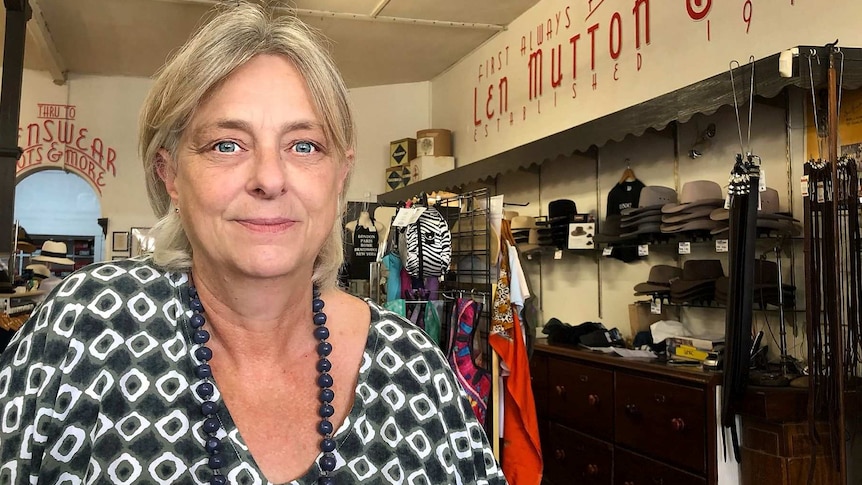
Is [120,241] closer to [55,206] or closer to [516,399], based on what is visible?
[55,206]

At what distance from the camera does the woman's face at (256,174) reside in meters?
0.97

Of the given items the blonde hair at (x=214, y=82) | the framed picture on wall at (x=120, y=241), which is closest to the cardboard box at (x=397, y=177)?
the framed picture on wall at (x=120, y=241)

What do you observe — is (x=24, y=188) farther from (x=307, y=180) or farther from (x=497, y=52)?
(x=307, y=180)

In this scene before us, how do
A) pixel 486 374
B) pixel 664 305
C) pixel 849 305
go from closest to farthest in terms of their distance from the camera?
pixel 849 305, pixel 486 374, pixel 664 305

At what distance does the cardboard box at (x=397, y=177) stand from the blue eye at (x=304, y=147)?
6.49 meters

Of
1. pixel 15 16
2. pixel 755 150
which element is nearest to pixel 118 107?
pixel 15 16

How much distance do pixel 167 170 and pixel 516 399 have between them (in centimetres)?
247

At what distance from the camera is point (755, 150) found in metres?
3.42

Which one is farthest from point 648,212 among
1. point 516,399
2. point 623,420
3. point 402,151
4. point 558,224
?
point 402,151

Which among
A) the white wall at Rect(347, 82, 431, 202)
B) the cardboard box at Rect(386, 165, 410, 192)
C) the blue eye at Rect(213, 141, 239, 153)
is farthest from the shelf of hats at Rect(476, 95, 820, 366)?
the white wall at Rect(347, 82, 431, 202)

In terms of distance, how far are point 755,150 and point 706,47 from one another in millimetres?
710

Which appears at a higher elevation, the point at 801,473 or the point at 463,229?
the point at 463,229

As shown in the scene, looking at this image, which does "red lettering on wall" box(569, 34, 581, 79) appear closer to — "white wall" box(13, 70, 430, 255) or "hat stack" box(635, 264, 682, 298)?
"hat stack" box(635, 264, 682, 298)

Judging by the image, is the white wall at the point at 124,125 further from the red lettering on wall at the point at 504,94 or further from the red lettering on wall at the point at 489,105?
the red lettering on wall at the point at 504,94
